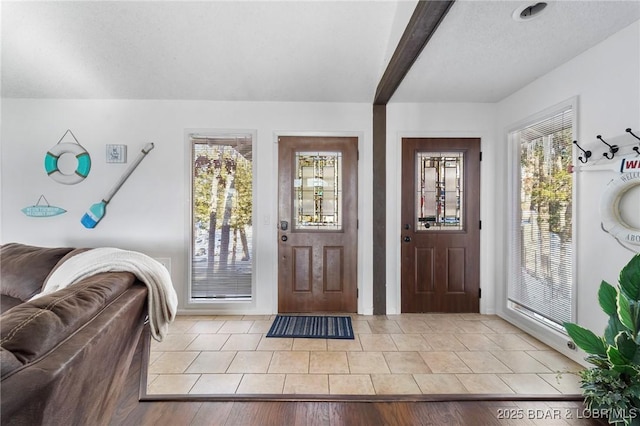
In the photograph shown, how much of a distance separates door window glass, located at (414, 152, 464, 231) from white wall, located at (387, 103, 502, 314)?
24 cm

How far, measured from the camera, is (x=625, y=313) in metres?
1.53

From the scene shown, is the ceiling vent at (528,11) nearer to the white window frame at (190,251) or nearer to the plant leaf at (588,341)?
the plant leaf at (588,341)

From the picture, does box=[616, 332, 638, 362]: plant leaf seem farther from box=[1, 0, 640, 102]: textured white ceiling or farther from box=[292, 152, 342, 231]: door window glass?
box=[292, 152, 342, 231]: door window glass

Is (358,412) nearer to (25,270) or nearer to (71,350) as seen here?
(71,350)

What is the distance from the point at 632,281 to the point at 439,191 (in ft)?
6.49

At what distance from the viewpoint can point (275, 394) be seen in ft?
6.17

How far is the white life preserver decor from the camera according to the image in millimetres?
3244

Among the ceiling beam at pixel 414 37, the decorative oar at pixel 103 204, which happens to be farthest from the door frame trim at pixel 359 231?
the decorative oar at pixel 103 204

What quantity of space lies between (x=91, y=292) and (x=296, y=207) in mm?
2413

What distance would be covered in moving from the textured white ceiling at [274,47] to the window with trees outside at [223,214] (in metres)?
0.60

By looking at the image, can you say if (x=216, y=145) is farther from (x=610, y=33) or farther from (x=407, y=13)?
(x=610, y=33)

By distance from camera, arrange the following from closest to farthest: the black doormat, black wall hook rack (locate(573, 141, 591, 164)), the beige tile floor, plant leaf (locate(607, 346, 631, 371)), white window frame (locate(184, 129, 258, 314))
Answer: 1. plant leaf (locate(607, 346, 631, 371))
2. the beige tile floor
3. black wall hook rack (locate(573, 141, 591, 164))
4. the black doormat
5. white window frame (locate(184, 129, 258, 314))

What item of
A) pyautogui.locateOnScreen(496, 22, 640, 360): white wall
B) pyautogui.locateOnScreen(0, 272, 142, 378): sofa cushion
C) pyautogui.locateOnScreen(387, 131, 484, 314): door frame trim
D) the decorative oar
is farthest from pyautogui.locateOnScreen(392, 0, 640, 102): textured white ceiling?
the decorative oar

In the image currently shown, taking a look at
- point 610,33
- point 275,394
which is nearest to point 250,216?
point 275,394
